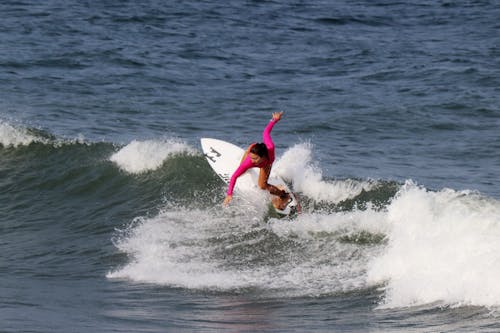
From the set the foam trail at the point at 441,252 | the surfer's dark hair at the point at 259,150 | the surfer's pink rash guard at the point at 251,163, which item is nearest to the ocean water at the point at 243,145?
the foam trail at the point at 441,252

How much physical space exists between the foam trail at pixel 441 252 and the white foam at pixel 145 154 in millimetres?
5133

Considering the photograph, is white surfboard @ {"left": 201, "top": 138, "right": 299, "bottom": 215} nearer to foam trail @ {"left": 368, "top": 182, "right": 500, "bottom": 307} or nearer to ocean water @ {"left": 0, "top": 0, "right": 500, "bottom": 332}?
ocean water @ {"left": 0, "top": 0, "right": 500, "bottom": 332}

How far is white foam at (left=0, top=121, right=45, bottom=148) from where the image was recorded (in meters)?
18.5

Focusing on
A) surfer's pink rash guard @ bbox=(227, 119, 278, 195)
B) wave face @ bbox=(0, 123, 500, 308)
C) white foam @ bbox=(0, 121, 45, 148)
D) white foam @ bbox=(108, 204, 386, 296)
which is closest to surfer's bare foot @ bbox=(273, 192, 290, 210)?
wave face @ bbox=(0, 123, 500, 308)

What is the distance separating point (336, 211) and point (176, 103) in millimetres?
9285

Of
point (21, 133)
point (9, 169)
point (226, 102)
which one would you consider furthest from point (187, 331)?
point (226, 102)

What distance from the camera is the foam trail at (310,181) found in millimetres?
14453

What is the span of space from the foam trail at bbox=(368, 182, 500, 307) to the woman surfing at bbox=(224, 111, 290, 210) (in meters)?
1.83

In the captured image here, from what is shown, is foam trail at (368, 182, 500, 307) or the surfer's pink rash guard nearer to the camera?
foam trail at (368, 182, 500, 307)

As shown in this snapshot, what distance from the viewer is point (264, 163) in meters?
13.5

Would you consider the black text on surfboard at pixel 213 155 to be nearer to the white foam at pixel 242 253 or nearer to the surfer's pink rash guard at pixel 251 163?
the white foam at pixel 242 253

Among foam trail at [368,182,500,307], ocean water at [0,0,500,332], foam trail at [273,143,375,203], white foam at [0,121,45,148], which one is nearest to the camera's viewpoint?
foam trail at [368,182,500,307]

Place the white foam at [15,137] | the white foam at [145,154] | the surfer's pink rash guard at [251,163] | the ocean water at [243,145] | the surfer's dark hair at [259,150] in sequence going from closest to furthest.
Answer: the ocean water at [243,145], the surfer's dark hair at [259,150], the surfer's pink rash guard at [251,163], the white foam at [145,154], the white foam at [15,137]

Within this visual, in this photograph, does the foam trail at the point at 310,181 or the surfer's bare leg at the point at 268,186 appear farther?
the foam trail at the point at 310,181
